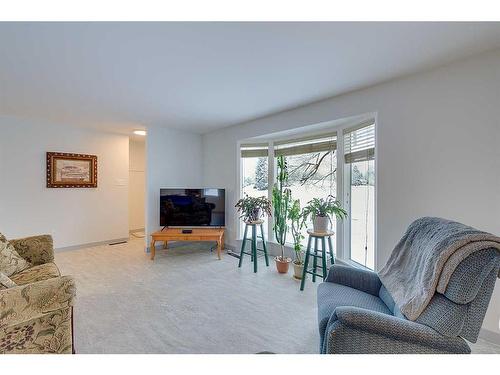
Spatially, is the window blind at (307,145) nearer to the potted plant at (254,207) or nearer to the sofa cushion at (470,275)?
the potted plant at (254,207)

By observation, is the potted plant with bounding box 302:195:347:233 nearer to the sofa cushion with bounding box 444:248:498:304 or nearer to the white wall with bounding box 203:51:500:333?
the white wall with bounding box 203:51:500:333

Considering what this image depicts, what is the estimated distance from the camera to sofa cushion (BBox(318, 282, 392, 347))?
4.86ft

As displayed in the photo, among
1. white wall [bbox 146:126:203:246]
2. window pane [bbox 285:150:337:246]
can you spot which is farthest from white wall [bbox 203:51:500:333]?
white wall [bbox 146:126:203:246]

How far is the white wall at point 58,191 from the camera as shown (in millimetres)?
3650

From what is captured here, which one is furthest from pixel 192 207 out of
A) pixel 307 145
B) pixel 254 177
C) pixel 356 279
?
pixel 356 279

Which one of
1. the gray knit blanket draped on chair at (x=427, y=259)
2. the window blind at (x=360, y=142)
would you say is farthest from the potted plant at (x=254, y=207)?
the gray knit blanket draped on chair at (x=427, y=259)

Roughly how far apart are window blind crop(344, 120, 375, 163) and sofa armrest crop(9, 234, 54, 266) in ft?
11.4

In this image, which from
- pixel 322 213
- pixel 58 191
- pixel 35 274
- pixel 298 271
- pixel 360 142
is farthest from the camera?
pixel 58 191

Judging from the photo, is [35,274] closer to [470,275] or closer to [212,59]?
[212,59]

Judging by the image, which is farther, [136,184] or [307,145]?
[136,184]

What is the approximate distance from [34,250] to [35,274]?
488 mm

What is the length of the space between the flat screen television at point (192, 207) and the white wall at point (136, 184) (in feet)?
6.85

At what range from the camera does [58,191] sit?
407 cm

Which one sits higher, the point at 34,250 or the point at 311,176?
the point at 311,176
